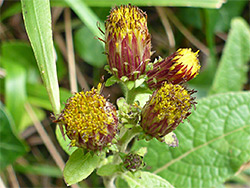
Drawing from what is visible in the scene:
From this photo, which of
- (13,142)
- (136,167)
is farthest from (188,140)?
(13,142)

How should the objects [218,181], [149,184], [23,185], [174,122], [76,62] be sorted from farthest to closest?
[76,62] → [23,185] → [218,181] → [149,184] → [174,122]

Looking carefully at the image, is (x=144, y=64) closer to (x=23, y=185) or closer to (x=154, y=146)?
(x=154, y=146)

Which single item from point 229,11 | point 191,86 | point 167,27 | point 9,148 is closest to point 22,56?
point 9,148

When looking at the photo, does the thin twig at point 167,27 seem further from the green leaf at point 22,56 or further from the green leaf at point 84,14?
the green leaf at point 22,56

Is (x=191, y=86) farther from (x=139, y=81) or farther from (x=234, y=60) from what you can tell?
(x=139, y=81)

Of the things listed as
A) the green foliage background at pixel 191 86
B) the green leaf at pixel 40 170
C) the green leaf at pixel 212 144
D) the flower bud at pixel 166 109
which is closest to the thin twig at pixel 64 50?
the green foliage background at pixel 191 86
